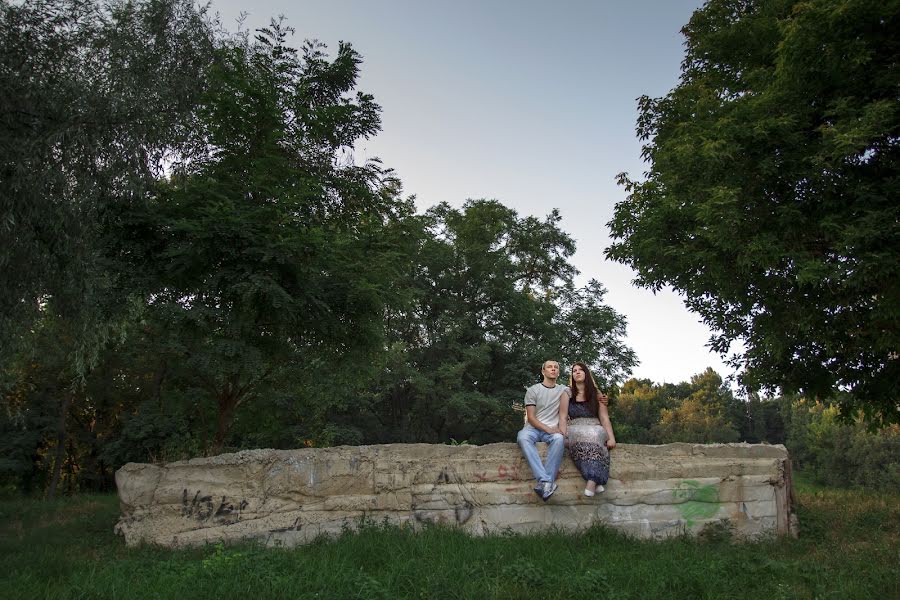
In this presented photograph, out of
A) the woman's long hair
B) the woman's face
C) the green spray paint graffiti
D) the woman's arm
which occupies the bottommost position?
the green spray paint graffiti

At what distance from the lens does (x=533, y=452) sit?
24.8ft

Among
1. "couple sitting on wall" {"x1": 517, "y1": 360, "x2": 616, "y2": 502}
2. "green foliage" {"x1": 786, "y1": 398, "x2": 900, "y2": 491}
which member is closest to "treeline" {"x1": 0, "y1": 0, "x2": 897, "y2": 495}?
"couple sitting on wall" {"x1": 517, "y1": 360, "x2": 616, "y2": 502}

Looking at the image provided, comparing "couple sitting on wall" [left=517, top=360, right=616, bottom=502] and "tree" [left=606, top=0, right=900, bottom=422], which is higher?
"tree" [left=606, top=0, right=900, bottom=422]

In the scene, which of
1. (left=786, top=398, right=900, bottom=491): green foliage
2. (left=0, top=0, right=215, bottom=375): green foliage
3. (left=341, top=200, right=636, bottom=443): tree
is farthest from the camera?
(left=786, top=398, right=900, bottom=491): green foliage

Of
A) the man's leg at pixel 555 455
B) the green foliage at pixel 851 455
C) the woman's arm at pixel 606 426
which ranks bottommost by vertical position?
the green foliage at pixel 851 455

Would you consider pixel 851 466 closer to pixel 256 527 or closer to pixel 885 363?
pixel 885 363

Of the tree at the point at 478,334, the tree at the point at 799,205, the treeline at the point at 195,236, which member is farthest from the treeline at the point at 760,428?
the treeline at the point at 195,236

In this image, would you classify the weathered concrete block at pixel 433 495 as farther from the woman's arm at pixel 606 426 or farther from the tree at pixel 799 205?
the tree at pixel 799 205

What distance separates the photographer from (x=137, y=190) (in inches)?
337

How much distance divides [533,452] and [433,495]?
1.46 meters

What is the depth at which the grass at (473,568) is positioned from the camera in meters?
5.00

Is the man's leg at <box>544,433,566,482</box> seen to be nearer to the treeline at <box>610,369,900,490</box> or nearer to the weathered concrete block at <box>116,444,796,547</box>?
the weathered concrete block at <box>116,444,796,547</box>

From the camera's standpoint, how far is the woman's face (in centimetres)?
795

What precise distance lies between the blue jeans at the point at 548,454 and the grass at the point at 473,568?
810 mm
